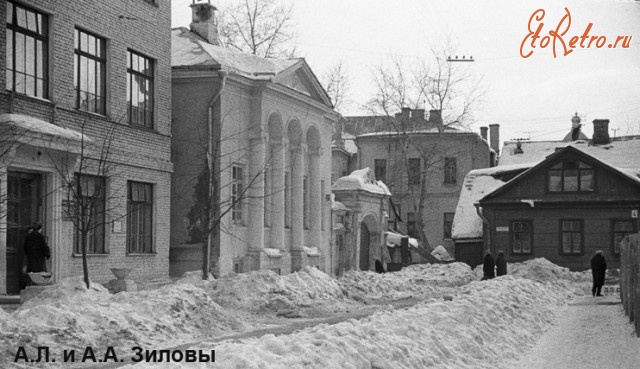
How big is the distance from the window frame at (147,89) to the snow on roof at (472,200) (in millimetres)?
24237

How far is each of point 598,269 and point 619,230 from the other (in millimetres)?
13285

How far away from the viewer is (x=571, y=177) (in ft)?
147

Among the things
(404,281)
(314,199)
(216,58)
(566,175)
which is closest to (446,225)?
(566,175)

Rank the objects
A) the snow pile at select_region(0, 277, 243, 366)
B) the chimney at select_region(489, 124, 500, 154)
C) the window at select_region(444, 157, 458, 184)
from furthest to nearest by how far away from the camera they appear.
Result: 1. the chimney at select_region(489, 124, 500, 154)
2. the window at select_region(444, 157, 458, 184)
3. the snow pile at select_region(0, 277, 243, 366)

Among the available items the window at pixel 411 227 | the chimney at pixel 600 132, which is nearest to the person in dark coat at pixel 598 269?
the chimney at pixel 600 132

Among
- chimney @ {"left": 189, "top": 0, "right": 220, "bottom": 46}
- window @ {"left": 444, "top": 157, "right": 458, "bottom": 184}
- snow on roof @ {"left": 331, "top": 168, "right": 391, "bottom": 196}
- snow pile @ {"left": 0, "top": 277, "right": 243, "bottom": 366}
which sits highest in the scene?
chimney @ {"left": 189, "top": 0, "right": 220, "bottom": 46}

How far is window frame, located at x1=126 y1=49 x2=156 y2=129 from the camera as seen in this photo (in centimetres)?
2545

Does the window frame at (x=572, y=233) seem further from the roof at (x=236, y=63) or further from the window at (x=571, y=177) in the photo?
the roof at (x=236, y=63)

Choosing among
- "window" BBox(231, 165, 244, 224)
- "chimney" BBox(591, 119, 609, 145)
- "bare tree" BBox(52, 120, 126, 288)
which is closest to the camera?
"bare tree" BBox(52, 120, 126, 288)

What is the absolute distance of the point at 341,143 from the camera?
228 ft

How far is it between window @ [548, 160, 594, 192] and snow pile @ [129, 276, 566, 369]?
83.9 feet

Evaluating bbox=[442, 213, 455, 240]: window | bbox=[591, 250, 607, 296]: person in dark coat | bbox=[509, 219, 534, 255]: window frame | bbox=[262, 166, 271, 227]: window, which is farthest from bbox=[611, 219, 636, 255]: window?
bbox=[442, 213, 455, 240]: window

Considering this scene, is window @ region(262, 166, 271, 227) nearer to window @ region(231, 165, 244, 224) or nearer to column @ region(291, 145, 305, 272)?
window @ region(231, 165, 244, 224)

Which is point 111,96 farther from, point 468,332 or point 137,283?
point 468,332
